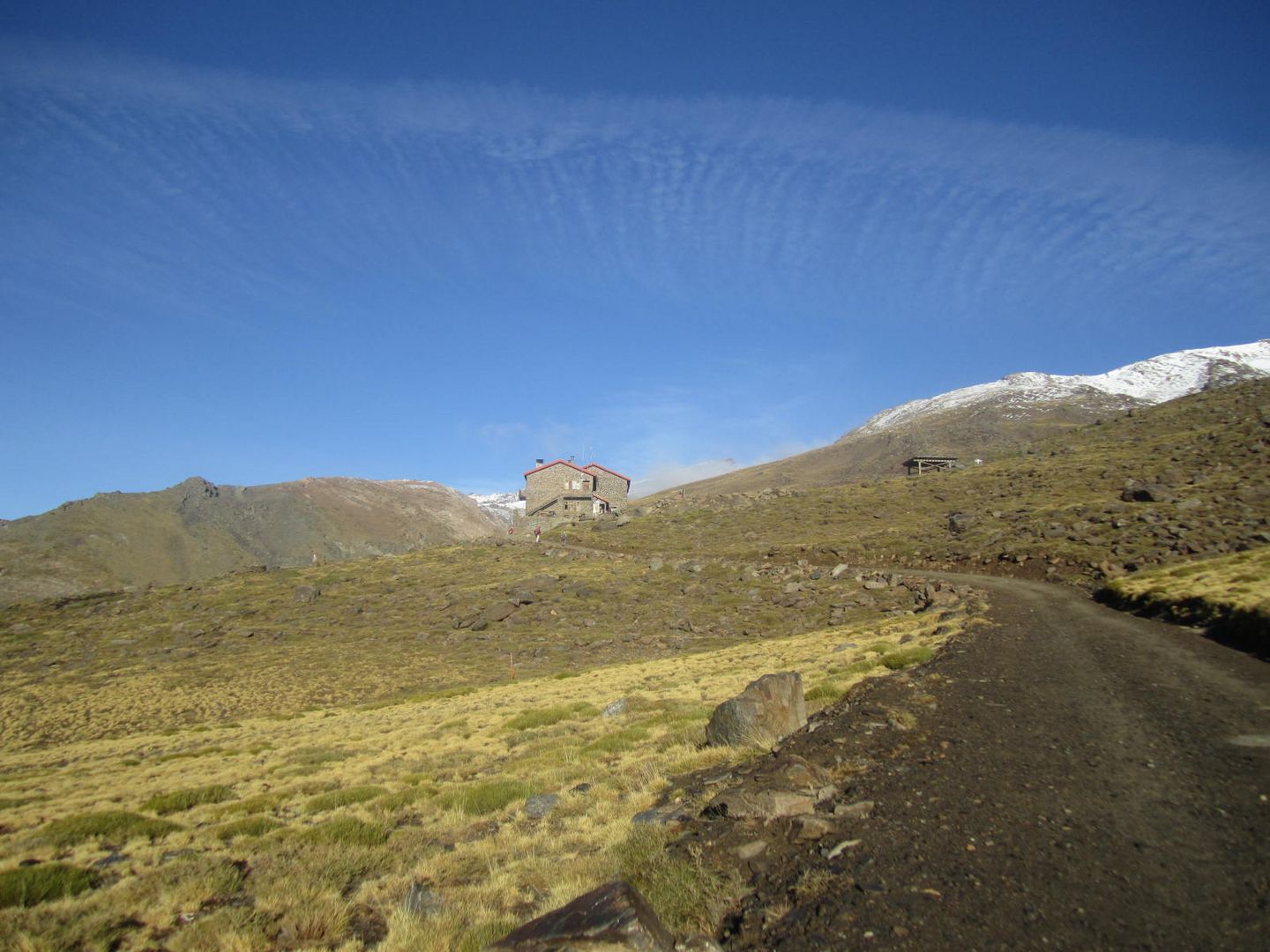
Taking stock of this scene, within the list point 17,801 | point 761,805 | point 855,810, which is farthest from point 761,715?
point 17,801

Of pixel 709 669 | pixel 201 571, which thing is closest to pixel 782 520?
pixel 709 669

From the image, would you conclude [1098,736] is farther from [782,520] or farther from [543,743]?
[782,520]

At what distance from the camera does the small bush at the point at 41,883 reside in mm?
8578

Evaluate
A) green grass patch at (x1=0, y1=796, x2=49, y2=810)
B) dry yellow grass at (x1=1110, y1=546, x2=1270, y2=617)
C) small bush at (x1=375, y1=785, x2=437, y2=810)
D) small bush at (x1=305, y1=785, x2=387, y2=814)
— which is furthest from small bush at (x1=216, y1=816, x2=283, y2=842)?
dry yellow grass at (x1=1110, y1=546, x2=1270, y2=617)

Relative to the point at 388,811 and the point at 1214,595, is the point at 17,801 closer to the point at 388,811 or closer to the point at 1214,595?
the point at 388,811

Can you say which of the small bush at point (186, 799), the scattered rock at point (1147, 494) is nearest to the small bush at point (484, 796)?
the small bush at point (186, 799)

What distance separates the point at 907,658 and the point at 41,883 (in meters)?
18.9

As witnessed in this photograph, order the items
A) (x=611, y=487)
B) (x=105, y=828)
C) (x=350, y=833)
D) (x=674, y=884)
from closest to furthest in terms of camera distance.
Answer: (x=674, y=884) → (x=350, y=833) → (x=105, y=828) → (x=611, y=487)

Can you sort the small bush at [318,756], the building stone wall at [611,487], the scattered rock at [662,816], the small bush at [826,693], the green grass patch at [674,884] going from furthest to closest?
the building stone wall at [611,487], the small bush at [318,756], the small bush at [826,693], the scattered rock at [662,816], the green grass patch at [674,884]

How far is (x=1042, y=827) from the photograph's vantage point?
23.4 ft

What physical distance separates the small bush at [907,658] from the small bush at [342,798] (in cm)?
1363

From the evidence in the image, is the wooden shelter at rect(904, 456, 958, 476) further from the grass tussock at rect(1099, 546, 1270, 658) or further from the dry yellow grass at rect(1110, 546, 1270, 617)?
the grass tussock at rect(1099, 546, 1270, 658)

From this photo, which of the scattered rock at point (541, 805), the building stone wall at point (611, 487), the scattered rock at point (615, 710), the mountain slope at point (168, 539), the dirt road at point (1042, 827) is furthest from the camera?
the mountain slope at point (168, 539)

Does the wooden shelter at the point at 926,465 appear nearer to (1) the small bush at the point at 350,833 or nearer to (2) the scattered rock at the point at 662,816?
(2) the scattered rock at the point at 662,816
